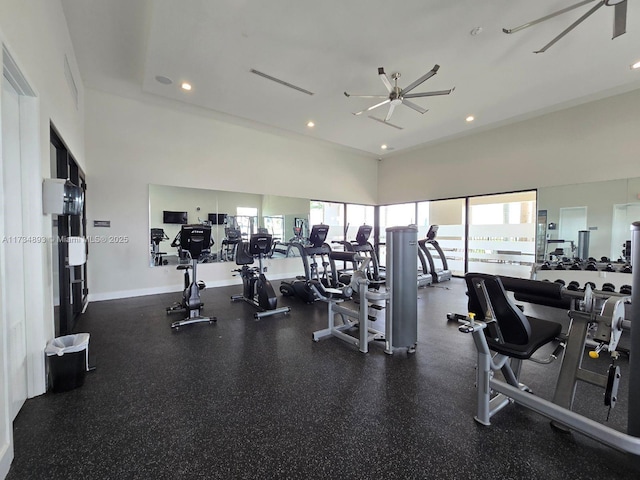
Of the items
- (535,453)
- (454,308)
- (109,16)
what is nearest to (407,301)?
(535,453)

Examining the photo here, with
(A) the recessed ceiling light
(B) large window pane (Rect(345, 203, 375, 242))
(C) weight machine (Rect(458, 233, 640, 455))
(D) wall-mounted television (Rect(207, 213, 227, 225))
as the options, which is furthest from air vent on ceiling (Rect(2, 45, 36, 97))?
(B) large window pane (Rect(345, 203, 375, 242))

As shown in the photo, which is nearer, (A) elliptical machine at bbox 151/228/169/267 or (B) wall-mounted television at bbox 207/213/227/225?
(A) elliptical machine at bbox 151/228/169/267

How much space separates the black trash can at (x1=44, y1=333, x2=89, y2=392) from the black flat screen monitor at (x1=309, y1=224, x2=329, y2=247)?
3568 mm

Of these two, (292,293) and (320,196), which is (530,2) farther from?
(320,196)

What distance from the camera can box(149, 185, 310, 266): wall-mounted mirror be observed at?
5668mm

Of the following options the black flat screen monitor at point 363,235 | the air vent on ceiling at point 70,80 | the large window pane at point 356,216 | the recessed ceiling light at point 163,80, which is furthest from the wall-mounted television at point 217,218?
the large window pane at point 356,216

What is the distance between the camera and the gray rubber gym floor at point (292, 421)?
150 centimetres

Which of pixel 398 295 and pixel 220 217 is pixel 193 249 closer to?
pixel 220 217

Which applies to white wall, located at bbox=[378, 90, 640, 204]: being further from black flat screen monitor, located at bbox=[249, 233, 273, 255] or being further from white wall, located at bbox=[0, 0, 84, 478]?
white wall, located at bbox=[0, 0, 84, 478]

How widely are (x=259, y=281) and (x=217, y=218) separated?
8.84 ft

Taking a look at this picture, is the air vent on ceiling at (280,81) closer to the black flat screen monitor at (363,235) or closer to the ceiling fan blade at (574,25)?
the black flat screen monitor at (363,235)

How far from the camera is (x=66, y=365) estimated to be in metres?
2.19

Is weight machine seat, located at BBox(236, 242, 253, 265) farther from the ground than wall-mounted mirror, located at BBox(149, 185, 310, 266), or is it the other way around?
wall-mounted mirror, located at BBox(149, 185, 310, 266)

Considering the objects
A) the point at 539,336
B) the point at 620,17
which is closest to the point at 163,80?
the point at 539,336
